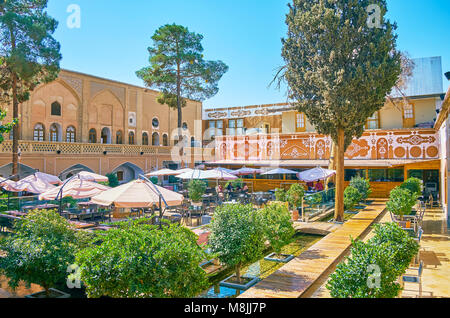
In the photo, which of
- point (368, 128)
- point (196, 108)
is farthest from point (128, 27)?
point (196, 108)

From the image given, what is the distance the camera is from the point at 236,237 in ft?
21.6

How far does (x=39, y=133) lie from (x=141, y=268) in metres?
26.7

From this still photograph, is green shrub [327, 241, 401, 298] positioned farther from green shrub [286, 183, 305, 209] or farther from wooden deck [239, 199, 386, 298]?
green shrub [286, 183, 305, 209]

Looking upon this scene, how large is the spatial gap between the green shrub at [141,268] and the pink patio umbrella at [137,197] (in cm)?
344

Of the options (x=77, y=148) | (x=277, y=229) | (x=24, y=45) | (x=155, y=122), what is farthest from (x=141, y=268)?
(x=155, y=122)

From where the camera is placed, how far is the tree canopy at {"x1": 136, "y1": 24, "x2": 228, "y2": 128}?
27.5 metres

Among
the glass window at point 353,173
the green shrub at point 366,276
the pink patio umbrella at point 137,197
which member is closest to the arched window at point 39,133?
the pink patio umbrella at point 137,197

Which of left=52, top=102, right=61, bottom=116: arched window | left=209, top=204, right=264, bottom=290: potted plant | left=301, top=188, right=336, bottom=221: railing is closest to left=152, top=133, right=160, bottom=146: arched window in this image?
left=52, top=102, right=61, bottom=116: arched window

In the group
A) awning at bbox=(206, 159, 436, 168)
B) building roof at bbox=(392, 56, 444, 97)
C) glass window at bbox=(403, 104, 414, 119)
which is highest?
building roof at bbox=(392, 56, 444, 97)

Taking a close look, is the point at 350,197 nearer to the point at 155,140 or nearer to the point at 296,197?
the point at 296,197

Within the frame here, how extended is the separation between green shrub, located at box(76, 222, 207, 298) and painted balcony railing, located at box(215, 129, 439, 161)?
64.1ft

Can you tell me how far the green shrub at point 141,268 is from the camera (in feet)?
14.6

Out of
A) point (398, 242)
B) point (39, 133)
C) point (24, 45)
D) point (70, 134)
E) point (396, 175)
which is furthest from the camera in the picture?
point (70, 134)
